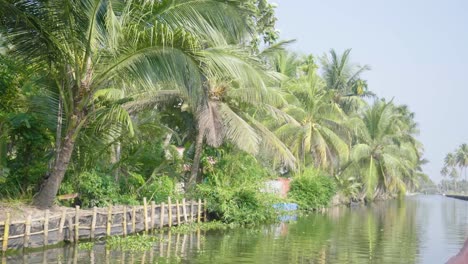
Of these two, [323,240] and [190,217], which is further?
[190,217]

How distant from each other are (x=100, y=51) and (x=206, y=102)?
8873 millimetres

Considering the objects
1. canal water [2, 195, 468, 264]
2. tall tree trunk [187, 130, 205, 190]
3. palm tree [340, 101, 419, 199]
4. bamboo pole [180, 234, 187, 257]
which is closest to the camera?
canal water [2, 195, 468, 264]

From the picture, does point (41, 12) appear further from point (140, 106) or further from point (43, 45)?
point (140, 106)

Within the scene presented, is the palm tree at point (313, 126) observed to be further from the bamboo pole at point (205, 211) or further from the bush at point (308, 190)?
the bamboo pole at point (205, 211)

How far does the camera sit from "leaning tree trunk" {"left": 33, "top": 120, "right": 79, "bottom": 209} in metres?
13.6

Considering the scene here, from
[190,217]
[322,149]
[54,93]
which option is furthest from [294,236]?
[322,149]

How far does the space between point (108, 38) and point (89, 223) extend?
5.09 m

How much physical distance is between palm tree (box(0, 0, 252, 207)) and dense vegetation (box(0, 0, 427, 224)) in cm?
3

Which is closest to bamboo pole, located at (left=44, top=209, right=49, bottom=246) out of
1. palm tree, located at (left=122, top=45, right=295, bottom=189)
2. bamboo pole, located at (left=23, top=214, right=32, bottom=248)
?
bamboo pole, located at (left=23, top=214, right=32, bottom=248)

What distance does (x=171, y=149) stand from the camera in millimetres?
24375

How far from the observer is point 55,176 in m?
13.8

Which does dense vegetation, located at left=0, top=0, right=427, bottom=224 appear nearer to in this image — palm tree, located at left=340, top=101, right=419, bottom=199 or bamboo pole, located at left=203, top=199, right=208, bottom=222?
bamboo pole, located at left=203, top=199, right=208, bottom=222

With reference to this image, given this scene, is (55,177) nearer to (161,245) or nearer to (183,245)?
(161,245)

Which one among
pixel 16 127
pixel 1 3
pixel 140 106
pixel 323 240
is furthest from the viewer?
pixel 140 106
